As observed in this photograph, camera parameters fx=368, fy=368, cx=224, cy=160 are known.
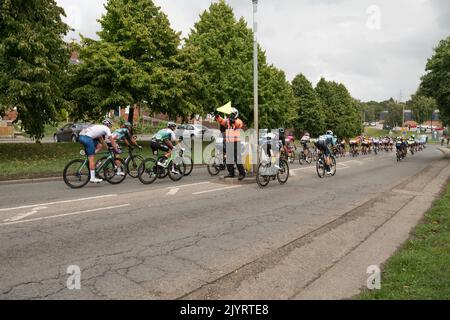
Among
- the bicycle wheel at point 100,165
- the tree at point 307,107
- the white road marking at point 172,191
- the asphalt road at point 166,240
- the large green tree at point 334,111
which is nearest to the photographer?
the asphalt road at point 166,240

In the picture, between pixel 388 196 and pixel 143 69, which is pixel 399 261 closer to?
pixel 388 196

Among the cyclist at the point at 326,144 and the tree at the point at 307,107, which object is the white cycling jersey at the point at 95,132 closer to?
the cyclist at the point at 326,144

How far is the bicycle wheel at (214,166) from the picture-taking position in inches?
579

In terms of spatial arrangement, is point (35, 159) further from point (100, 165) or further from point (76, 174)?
point (76, 174)

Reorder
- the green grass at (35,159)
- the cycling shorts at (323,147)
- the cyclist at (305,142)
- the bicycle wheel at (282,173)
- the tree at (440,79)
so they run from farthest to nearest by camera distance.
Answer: the tree at (440,79)
the cyclist at (305,142)
the cycling shorts at (323,147)
the green grass at (35,159)
the bicycle wheel at (282,173)

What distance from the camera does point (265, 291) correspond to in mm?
3953

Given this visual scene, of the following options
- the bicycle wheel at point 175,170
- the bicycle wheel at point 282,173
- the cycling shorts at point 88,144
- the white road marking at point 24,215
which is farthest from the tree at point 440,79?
the white road marking at point 24,215

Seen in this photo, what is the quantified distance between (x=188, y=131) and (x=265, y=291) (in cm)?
3710

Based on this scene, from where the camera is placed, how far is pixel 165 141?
1227 cm

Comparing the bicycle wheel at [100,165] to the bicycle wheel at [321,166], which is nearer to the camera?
the bicycle wheel at [100,165]

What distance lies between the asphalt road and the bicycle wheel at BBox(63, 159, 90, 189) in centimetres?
45

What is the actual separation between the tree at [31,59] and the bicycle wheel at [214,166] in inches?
320

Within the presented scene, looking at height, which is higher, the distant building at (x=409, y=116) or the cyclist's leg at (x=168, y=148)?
the distant building at (x=409, y=116)
